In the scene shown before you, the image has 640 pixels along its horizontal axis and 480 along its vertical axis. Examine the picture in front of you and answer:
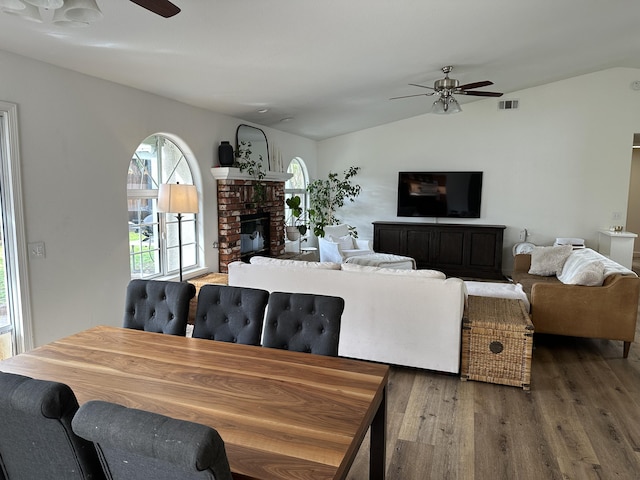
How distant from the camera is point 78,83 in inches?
131

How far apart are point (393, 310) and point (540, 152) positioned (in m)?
5.28

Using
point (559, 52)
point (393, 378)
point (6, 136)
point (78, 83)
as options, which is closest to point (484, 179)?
point (559, 52)

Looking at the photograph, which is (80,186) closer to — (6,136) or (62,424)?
(6,136)

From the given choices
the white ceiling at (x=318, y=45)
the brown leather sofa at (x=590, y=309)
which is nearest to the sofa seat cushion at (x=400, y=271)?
the brown leather sofa at (x=590, y=309)

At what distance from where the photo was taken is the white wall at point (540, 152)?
22.1 feet

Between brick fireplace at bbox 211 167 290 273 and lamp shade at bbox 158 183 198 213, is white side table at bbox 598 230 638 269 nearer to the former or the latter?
brick fireplace at bbox 211 167 290 273

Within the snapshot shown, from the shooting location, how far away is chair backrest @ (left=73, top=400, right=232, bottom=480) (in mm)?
832

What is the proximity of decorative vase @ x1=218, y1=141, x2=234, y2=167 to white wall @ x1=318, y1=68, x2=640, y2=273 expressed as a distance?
3401 mm

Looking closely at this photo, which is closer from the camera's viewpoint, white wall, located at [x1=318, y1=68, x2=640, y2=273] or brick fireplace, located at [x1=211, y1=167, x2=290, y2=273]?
brick fireplace, located at [x1=211, y1=167, x2=290, y2=273]

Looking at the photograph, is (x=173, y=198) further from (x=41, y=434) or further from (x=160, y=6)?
(x=41, y=434)

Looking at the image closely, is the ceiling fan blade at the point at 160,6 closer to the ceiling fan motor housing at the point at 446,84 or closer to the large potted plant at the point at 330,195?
the ceiling fan motor housing at the point at 446,84

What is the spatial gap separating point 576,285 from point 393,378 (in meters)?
1.89

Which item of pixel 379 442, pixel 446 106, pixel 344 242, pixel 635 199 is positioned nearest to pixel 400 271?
pixel 379 442

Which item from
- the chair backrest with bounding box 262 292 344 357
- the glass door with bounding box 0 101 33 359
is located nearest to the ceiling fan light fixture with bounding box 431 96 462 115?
the chair backrest with bounding box 262 292 344 357
